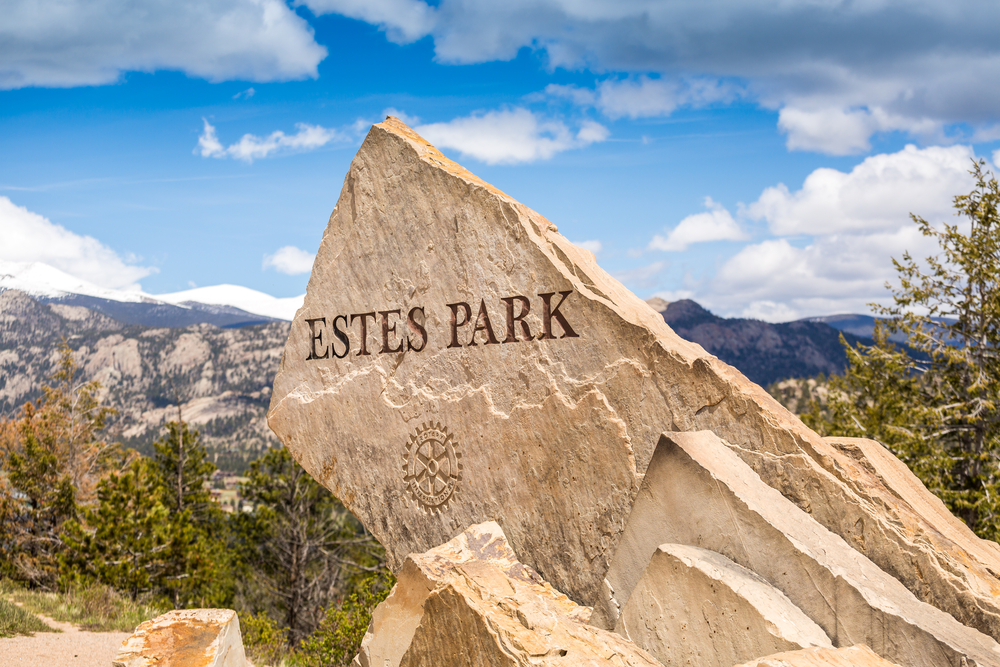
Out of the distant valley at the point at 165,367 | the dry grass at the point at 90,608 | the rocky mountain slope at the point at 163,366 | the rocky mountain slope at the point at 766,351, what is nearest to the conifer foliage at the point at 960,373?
the dry grass at the point at 90,608

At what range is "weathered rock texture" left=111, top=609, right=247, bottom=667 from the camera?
6406 millimetres

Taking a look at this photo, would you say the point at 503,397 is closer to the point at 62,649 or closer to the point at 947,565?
the point at 947,565

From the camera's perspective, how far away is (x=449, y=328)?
6.38 metres

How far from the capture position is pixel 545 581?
5727 millimetres

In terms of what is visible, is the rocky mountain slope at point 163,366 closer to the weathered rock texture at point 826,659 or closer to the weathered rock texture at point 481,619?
the weathered rock texture at point 481,619

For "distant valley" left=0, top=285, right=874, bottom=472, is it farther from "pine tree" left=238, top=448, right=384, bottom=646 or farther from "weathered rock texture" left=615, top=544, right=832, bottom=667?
"weathered rock texture" left=615, top=544, right=832, bottom=667

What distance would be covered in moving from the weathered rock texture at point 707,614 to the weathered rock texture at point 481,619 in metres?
0.21

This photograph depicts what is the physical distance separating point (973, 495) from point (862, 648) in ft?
34.2

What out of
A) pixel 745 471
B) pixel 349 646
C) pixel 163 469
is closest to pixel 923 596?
pixel 745 471

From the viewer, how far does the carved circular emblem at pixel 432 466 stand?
6176 millimetres

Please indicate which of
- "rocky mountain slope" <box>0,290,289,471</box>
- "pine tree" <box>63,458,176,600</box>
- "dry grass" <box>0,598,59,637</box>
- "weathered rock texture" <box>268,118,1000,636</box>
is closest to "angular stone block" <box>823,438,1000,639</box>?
"weathered rock texture" <box>268,118,1000,636</box>

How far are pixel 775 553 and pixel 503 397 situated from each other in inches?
96.8

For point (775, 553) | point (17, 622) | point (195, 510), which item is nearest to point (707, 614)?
point (775, 553)

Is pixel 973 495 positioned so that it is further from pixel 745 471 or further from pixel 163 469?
pixel 163 469
